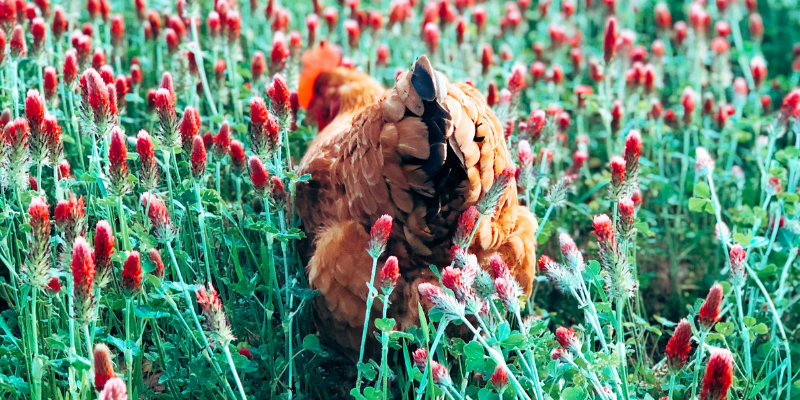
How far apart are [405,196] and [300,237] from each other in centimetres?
36

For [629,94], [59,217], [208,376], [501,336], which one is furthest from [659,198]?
[59,217]

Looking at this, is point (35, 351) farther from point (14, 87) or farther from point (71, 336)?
point (14, 87)

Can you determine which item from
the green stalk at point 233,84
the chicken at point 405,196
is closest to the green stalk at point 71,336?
the chicken at point 405,196

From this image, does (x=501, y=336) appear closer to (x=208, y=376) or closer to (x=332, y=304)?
(x=332, y=304)

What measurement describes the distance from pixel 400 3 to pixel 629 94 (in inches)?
52.2

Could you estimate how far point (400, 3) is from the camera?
4020 millimetres

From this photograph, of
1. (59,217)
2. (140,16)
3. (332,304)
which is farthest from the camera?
(140,16)

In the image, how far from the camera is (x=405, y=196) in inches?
81.0

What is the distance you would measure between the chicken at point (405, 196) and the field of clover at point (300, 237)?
80mm

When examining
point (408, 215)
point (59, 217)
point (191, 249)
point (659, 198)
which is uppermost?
point (59, 217)

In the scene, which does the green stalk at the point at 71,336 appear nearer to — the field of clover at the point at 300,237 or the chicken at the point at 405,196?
the field of clover at the point at 300,237

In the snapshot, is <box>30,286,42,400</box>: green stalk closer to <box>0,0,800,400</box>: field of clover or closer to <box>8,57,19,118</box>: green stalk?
<box>0,0,800,400</box>: field of clover

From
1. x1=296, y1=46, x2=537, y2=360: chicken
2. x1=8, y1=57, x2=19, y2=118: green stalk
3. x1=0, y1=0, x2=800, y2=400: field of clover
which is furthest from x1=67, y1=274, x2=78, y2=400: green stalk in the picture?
x1=8, y1=57, x2=19, y2=118: green stalk

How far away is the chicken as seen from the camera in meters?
1.95
